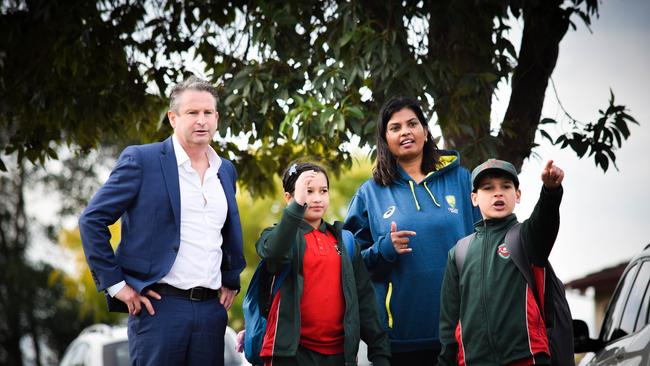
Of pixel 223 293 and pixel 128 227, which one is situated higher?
pixel 128 227

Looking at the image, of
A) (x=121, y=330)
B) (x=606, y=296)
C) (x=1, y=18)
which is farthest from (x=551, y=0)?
(x=606, y=296)

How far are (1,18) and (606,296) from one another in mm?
18981

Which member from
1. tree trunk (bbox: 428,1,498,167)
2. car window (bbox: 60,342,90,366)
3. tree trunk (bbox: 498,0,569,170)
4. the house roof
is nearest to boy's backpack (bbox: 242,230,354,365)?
tree trunk (bbox: 428,1,498,167)

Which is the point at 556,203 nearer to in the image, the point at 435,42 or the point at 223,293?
the point at 223,293

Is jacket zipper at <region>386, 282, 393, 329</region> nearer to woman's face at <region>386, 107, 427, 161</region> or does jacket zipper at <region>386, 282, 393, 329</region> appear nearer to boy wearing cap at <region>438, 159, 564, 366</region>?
boy wearing cap at <region>438, 159, 564, 366</region>

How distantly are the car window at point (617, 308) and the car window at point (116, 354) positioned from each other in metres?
6.57

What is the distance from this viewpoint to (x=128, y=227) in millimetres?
4516

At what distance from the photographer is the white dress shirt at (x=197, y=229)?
4473mm

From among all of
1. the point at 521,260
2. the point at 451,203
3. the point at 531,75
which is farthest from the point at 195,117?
the point at 531,75

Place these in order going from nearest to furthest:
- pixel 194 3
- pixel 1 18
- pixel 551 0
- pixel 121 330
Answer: pixel 551 0 < pixel 1 18 < pixel 194 3 < pixel 121 330

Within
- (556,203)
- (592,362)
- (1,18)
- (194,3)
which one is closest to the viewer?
(556,203)

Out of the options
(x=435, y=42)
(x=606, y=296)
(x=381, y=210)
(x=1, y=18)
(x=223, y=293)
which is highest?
(x=1, y=18)

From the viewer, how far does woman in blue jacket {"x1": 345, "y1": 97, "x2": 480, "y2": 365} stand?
4.82 m

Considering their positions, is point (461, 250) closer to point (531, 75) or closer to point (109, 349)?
point (531, 75)
